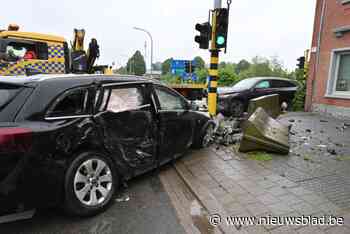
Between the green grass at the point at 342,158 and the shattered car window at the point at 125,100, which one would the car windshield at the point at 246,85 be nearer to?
Result: the green grass at the point at 342,158

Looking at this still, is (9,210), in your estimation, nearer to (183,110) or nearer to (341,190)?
(183,110)

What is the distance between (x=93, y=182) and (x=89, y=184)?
0.06m

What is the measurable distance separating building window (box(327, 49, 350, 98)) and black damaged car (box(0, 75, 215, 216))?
27.1 feet

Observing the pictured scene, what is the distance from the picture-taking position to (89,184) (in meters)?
2.73

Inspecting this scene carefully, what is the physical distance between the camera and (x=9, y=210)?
2189 mm

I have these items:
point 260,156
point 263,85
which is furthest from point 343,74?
point 260,156

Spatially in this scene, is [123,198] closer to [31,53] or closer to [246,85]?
[31,53]

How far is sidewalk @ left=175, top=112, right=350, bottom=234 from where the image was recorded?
2.73 metres

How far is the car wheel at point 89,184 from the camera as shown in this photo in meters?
2.54

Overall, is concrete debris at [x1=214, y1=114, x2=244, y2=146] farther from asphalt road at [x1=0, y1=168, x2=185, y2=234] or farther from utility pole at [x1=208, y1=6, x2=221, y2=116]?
asphalt road at [x1=0, y1=168, x2=185, y2=234]

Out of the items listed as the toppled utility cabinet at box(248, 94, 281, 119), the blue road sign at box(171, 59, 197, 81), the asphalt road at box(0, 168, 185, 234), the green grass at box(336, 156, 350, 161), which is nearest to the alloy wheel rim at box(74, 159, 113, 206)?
the asphalt road at box(0, 168, 185, 234)

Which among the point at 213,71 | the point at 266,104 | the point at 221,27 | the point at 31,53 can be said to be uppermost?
the point at 221,27

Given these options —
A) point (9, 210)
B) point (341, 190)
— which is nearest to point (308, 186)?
point (341, 190)

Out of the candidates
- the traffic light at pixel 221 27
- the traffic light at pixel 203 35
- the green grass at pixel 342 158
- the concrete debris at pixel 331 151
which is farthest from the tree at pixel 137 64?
the green grass at pixel 342 158
